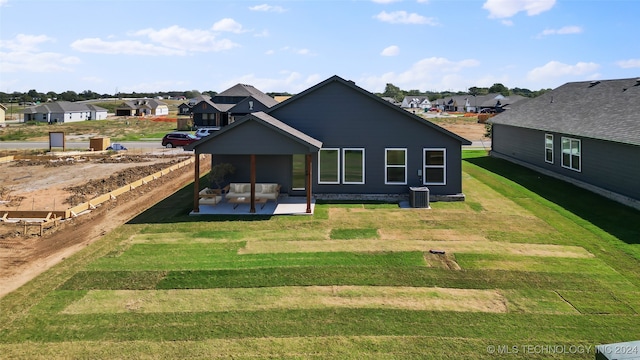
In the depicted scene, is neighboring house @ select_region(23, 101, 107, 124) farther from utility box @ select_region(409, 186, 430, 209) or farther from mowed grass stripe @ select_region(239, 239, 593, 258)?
mowed grass stripe @ select_region(239, 239, 593, 258)

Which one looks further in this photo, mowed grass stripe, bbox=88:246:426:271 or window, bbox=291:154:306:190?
window, bbox=291:154:306:190

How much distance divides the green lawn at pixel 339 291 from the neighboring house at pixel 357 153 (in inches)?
141

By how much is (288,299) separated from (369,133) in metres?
11.9

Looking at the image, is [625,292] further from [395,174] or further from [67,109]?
[67,109]

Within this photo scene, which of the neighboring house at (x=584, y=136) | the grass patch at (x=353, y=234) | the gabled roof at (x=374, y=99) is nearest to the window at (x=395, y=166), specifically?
the gabled roof at (x=374, y=99)

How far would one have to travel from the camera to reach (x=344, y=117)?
66.7 ft

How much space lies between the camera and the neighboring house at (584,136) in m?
18.2

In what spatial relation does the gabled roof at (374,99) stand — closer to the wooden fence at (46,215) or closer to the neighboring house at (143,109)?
the wooden fence at (46,215)

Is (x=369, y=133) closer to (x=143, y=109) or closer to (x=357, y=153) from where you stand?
(x=357, y=153)

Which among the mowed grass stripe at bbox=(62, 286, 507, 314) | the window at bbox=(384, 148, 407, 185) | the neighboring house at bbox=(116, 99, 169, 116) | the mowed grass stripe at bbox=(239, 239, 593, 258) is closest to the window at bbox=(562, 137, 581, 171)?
the window at bbox=(384, 148, 407, 185)

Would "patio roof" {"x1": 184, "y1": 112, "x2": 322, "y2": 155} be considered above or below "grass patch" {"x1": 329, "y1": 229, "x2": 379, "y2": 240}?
above

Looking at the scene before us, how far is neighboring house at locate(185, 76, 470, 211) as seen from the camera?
19953 millimetres

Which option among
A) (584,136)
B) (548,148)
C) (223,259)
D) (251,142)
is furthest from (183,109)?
(223,259)

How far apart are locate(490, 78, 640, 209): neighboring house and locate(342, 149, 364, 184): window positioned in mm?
10627
